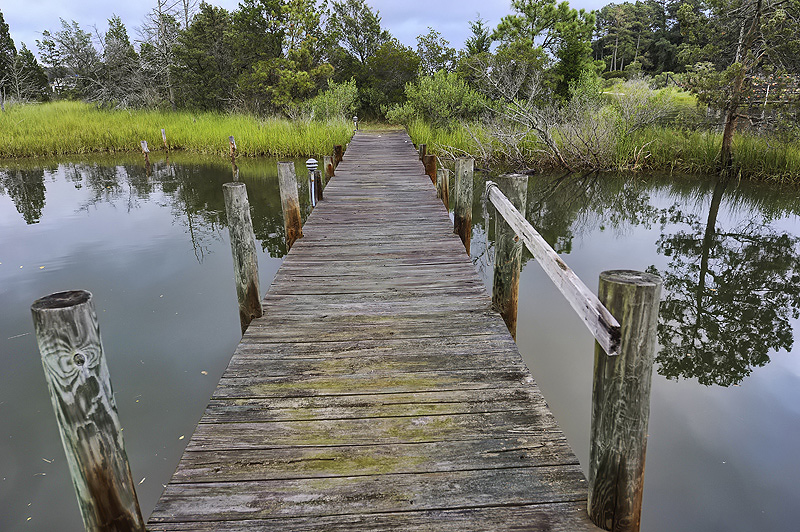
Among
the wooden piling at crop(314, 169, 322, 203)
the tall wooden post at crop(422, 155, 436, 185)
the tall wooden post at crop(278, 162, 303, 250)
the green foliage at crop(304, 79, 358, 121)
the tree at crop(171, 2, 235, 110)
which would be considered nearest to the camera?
the tall wooden post at crop(278, 162, 303, 250)

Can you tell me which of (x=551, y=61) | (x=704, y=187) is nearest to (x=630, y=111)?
(x=704, y=187)

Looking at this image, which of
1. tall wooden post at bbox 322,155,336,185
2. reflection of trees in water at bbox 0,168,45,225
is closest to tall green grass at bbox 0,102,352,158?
reflection of trees in water at bbox 0,168,45,225

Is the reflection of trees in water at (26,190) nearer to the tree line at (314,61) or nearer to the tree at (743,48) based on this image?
the tree line at (314,61)

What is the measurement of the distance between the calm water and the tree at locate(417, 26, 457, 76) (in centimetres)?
1449

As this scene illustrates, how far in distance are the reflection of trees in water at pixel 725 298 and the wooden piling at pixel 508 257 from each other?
2032 mm

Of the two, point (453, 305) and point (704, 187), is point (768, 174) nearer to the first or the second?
point (704, 187)

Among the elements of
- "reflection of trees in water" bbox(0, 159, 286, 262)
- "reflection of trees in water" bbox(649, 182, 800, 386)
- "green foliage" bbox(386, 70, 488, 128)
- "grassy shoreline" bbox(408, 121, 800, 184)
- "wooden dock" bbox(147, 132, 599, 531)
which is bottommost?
"reflection of trees in water" bbox(649, 182, 800, 386)

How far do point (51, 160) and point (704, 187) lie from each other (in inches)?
853

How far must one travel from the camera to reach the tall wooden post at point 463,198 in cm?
612

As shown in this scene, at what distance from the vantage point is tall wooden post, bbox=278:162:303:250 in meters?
5.94

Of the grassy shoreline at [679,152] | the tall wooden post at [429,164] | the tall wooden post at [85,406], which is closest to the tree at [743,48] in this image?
the grassy shoreline at [679,152]

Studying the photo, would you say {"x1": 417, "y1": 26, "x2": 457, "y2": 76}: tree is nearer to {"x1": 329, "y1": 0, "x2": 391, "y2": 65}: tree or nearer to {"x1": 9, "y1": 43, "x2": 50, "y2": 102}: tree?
{"x1": 329, "y1": 0, "x2": 391, "y2": 65}: tree

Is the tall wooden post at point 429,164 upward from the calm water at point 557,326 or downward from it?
upward

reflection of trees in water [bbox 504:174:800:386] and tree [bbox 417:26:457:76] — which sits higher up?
tree [bbox 417:26:457:76]
